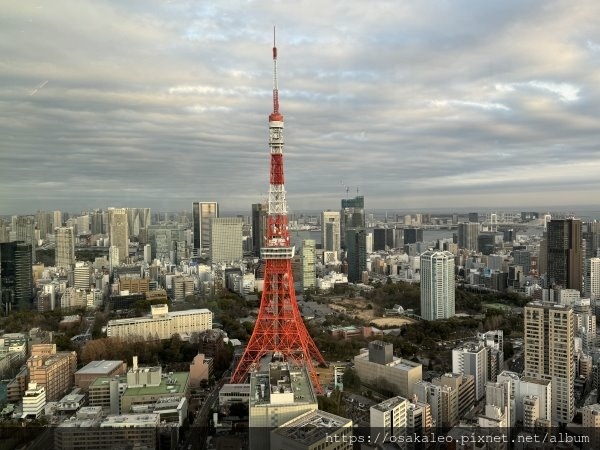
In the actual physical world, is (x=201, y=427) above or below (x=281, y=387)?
below

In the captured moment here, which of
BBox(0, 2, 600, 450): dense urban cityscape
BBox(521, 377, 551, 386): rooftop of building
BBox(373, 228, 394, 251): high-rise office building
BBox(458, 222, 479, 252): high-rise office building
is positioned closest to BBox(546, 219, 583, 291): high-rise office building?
BBox(0, 2, 600, 450): dense urban cityscape

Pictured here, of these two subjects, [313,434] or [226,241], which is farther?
[226,241]

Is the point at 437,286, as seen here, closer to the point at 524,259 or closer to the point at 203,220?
the point at 203,220

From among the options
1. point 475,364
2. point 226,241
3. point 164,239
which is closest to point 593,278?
point 475,364

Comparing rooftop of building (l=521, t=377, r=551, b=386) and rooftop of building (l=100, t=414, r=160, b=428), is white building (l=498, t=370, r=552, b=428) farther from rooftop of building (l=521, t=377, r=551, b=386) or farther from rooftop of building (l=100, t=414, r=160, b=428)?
rooftop of building (l=100, t=414, r=160, b=428)

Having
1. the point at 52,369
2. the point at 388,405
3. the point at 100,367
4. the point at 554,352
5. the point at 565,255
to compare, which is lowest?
the point at 100,367

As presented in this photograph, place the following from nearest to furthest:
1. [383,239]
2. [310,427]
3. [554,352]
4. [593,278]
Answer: [310,427] < [554,352] < [593,278] < [383,239]

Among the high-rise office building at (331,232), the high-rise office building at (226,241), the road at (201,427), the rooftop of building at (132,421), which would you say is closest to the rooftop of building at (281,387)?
the road at (201,427)
